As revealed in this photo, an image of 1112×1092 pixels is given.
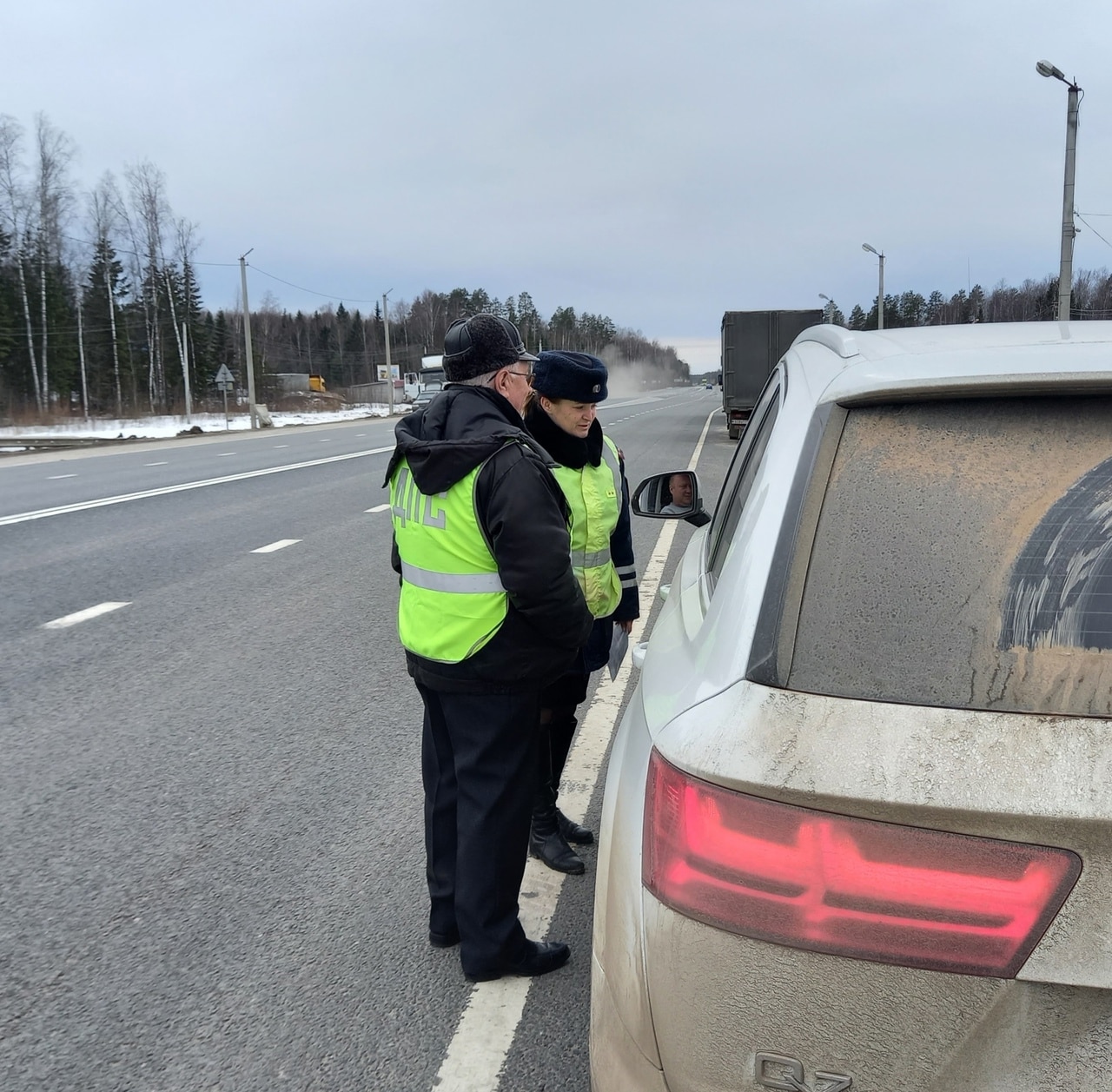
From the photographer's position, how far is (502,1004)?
2.60 meters

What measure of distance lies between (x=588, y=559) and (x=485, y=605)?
63cm

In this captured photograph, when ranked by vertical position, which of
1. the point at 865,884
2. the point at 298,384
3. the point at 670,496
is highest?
the point at 298,384

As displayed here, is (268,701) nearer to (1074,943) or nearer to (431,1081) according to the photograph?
(431,1081)

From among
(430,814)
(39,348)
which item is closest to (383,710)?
(430,814)

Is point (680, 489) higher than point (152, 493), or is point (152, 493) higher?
point (680, 489)

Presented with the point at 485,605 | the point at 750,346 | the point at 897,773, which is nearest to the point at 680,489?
the point at 485,605

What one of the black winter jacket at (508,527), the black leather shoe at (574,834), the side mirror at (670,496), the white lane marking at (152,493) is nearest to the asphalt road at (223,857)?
the black leather shoe at (574,834)

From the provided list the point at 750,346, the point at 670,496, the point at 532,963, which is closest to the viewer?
the point at 532,963

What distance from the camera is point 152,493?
14.2 meters

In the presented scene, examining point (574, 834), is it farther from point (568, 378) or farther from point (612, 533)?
point (568, 378)

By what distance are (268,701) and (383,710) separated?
2.08ft

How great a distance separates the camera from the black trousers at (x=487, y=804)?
257 centimetres

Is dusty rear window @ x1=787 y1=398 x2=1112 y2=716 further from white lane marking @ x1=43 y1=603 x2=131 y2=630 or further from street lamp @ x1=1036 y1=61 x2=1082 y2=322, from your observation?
street lamp @ x1=1036 y1=61 x2=1082 y2=322

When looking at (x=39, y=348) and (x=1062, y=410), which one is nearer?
(x=1062, y=410)
